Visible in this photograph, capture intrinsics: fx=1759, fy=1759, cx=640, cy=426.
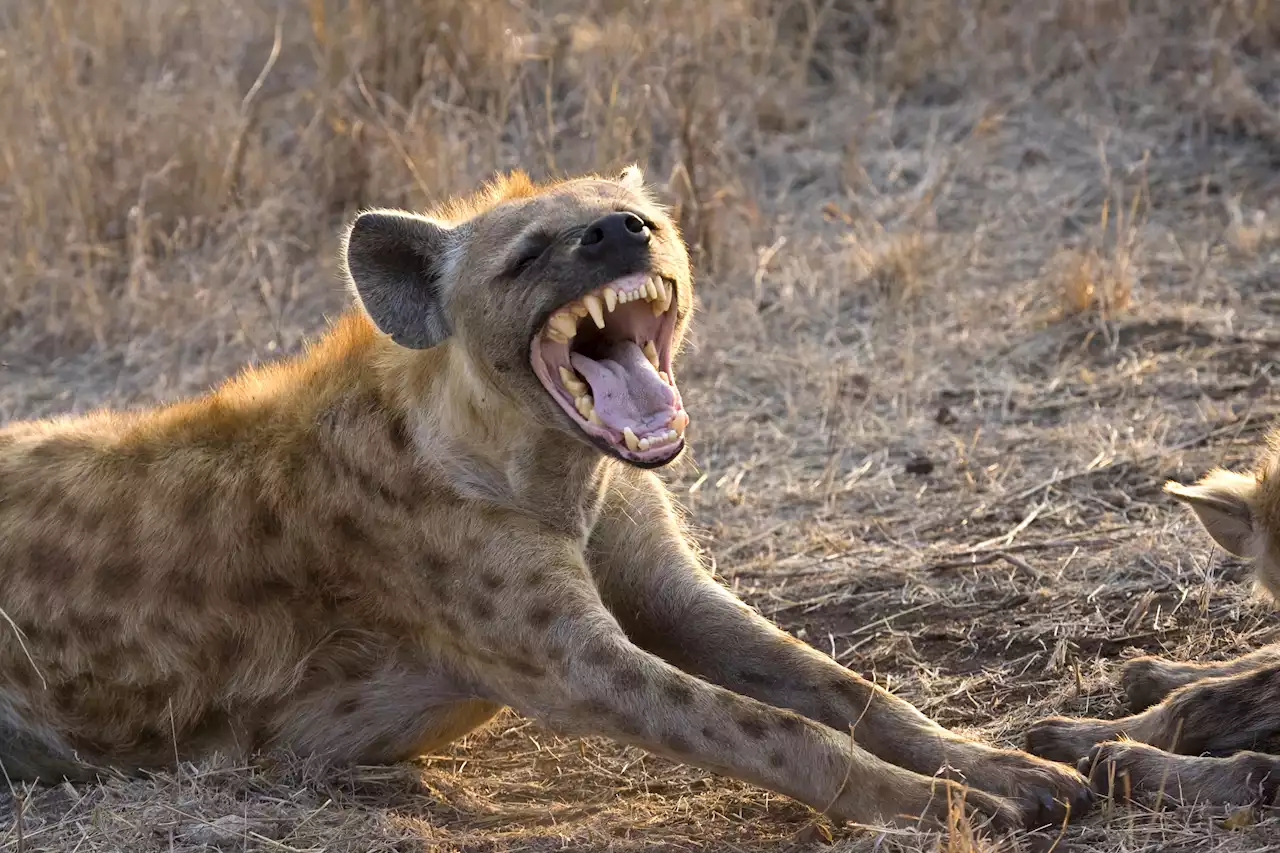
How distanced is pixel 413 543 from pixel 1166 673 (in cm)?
128

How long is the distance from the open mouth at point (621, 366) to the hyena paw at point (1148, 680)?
35.2 inches

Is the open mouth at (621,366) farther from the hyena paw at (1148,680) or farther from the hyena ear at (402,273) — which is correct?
the hyena paw at (1148,680)

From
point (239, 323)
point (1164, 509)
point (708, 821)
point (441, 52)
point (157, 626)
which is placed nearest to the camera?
point (708, 821)

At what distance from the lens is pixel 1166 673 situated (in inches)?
116

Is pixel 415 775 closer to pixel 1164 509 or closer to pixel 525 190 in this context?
pixel 525 190

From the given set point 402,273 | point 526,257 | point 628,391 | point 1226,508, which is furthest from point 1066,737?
point 402,273

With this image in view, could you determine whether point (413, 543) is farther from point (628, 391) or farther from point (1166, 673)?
point (1166, 673)

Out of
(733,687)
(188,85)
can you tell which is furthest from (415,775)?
(188,85)

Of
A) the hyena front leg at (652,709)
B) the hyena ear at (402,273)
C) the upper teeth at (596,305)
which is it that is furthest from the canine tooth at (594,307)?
the hyena front leg at (652,709)

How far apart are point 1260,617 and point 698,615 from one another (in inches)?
42.4

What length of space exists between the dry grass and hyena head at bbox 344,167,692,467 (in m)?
0.65

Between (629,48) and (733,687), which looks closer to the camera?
(733,687)

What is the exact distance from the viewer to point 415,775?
2949 millimetres

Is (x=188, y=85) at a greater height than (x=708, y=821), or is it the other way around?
(x=188, y=85)
